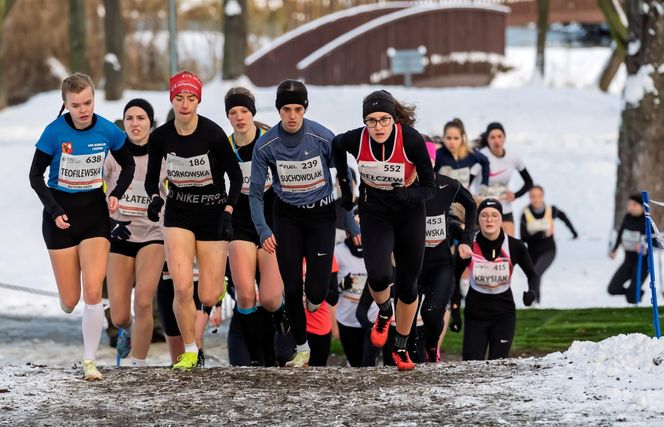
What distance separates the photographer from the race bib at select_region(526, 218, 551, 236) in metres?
16.8

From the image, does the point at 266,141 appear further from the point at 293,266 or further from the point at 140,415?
the point at 140,415

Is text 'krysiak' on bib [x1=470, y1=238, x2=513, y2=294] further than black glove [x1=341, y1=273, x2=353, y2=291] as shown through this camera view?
No

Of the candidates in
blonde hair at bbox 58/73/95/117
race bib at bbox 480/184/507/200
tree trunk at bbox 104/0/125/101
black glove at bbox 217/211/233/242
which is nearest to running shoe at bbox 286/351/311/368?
black glove at bbox 217/211/233/242

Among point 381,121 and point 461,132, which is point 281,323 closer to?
point 381,121

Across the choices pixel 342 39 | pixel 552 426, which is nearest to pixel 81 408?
pixel 552 426

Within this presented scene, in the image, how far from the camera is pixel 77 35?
31703mm

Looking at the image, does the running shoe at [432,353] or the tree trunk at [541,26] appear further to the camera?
the tree trunk at [541,26]

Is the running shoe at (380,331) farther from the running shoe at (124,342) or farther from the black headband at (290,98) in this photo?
the running shoe at (124,342)

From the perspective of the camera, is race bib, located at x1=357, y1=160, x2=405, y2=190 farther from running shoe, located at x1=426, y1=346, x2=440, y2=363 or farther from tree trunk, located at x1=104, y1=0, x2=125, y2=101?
tree trunk, located at x1=104, y1=0, x2=125, y2=101

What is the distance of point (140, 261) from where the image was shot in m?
9.95

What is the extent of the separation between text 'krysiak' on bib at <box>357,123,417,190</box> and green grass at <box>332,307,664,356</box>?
4968 millimetres

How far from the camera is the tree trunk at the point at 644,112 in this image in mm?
20594

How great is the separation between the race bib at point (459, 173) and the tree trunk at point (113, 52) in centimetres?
1800

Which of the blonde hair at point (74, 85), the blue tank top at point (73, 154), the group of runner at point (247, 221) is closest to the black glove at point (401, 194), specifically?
the group of runner at point (247, 221)
